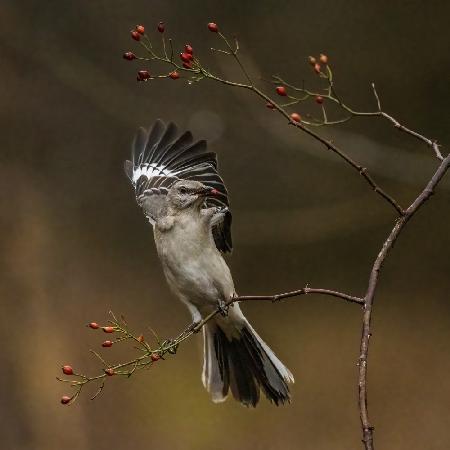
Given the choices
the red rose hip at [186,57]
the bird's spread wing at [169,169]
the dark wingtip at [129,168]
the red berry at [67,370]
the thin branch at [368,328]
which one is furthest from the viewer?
the dark wingtip at [129,168]

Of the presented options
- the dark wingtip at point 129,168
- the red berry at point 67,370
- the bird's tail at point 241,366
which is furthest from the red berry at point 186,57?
the dark wingtip at point 129,168

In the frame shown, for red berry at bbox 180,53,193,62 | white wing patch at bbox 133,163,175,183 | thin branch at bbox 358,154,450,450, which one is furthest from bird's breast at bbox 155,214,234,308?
thin branch at bbox 358,154,450,450

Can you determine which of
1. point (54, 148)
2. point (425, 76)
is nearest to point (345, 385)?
point (425, 76)

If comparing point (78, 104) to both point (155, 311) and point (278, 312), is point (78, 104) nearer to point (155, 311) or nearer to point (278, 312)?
point (155, 311)

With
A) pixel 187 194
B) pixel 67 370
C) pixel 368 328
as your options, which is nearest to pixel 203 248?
pixel 187 194

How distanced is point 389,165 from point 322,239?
3.37 ft

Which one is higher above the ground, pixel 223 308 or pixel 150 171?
pixel 150 171

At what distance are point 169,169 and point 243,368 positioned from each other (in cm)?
109

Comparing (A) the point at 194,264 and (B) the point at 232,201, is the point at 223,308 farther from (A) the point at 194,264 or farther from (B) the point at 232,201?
(B) the point at 232,201

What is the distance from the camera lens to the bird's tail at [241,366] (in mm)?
4578

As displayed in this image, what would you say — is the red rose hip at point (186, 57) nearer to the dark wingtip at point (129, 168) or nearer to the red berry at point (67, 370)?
the red berry at point (67, 370)

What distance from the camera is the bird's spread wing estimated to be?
14.8 feet

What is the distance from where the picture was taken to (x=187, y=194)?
4.28 m

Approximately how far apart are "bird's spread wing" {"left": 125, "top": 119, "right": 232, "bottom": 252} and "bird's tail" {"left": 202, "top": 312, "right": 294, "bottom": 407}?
51cm
